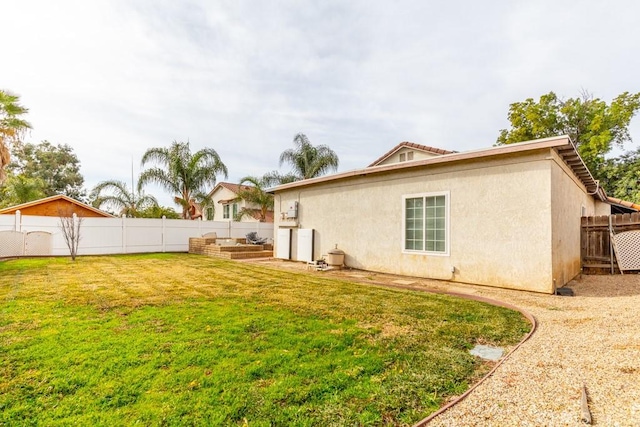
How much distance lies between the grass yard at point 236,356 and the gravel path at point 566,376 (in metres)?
0.25

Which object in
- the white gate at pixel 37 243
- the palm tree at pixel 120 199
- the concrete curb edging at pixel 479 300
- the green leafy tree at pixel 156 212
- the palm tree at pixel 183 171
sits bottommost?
the concrete curb edging at pixel 479 300

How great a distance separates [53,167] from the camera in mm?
31156

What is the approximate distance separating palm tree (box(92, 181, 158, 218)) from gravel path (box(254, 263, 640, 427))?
20012 mm

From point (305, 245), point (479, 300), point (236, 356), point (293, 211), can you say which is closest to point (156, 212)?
point (293, 211)

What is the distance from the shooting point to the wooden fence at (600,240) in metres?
9.30

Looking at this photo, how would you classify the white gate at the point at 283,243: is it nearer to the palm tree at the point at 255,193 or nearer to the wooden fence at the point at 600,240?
the palm tree at the point at 255,193

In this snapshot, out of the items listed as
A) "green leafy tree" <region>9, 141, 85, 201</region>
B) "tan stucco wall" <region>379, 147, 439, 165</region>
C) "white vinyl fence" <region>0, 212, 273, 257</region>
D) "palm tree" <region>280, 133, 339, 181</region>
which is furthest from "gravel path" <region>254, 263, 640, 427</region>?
"green leafy tree" <region>9, 141, 85, 201</region>

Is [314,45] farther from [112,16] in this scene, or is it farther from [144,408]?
[144,408]

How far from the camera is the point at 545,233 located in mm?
6617

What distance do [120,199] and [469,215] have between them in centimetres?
1906

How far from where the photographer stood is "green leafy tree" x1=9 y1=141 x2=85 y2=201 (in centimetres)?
2927

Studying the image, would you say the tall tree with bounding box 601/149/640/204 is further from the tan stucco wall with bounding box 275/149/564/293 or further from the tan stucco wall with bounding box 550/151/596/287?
the tan stucco wall with bounding box 275/149/564/293

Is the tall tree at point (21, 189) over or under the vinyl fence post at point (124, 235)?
over

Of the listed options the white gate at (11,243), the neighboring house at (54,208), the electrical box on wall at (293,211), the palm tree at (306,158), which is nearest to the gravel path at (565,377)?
the electrical box on wall at (293,211)
